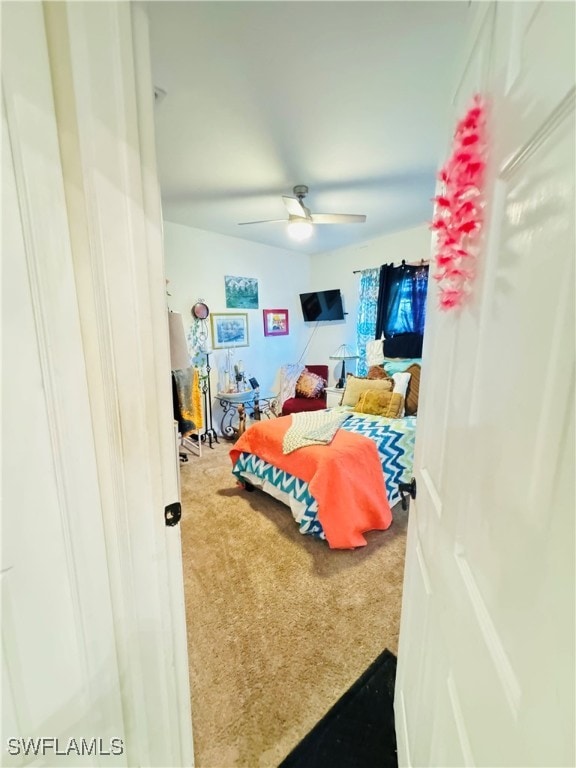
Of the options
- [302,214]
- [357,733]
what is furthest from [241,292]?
[357,733]

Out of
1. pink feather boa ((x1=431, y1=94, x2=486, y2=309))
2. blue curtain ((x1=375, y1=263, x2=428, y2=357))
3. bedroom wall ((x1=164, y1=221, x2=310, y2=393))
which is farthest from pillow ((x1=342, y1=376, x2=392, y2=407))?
pink feather boa ((x1=431, y1=94, x2=486, y2=309))

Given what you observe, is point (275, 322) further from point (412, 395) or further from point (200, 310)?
point (412, 395)

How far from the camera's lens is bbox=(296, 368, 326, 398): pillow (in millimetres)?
4242

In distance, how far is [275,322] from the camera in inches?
184

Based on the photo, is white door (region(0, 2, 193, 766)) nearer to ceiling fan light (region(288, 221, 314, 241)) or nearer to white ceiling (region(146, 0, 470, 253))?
white ceiling (region(146, 0, 470, 253))

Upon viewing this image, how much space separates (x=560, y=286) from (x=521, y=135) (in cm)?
28

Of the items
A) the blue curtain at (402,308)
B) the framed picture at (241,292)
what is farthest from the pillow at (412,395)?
the framed picture at (241,292)

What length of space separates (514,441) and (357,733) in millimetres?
1389

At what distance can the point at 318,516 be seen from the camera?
2018 millimetres

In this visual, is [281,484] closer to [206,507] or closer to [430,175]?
[206,507]

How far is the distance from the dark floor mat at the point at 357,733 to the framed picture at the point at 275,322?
3947mm

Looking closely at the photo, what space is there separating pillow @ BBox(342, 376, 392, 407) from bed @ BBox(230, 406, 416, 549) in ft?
1.65

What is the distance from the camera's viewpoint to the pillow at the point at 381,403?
111 inches

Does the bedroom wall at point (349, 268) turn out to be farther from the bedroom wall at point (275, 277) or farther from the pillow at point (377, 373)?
the pillow at point (377, 373)
